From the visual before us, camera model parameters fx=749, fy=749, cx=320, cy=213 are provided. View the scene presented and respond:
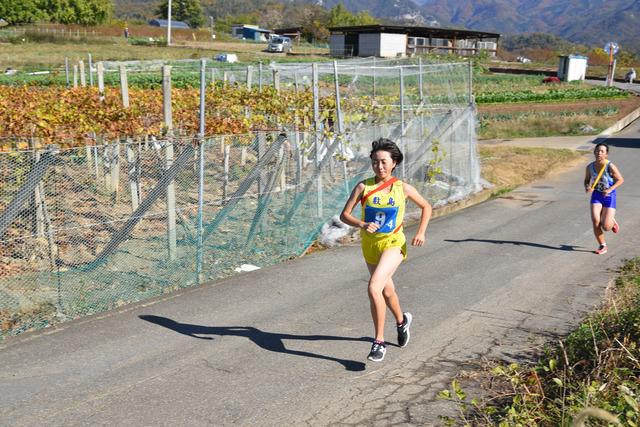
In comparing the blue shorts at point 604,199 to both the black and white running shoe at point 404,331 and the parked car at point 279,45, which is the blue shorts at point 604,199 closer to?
the black and white running shoe at point 404,331

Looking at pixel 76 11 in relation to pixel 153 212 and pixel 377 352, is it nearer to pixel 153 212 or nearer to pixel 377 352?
pixel 153 212

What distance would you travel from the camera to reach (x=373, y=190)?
6.46 meters

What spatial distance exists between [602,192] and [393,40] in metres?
62.3

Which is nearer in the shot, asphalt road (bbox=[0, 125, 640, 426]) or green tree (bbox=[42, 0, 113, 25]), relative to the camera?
asphalt road (bbox=[0, 125, 640, 426])

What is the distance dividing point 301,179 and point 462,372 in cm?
523

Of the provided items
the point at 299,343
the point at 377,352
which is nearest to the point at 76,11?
the point at 299,343

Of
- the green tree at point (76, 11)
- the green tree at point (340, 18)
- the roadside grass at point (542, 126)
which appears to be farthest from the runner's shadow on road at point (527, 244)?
the green tree at point (340, 18)

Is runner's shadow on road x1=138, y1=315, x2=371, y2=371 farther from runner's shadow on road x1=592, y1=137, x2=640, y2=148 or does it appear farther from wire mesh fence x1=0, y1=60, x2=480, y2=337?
runner's shadow on road x1=592, y1=137, x2=640, y2=148

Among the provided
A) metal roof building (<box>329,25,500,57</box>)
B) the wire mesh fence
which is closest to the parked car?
metal roof building (<box>329,25,500,57</box>)

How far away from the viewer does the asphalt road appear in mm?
5703

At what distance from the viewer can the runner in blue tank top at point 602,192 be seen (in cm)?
1088

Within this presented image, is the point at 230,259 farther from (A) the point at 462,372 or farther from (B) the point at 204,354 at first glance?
(A) the point at 462,372

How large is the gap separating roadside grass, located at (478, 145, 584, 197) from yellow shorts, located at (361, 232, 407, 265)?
10514mm

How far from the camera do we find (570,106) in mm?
39406
